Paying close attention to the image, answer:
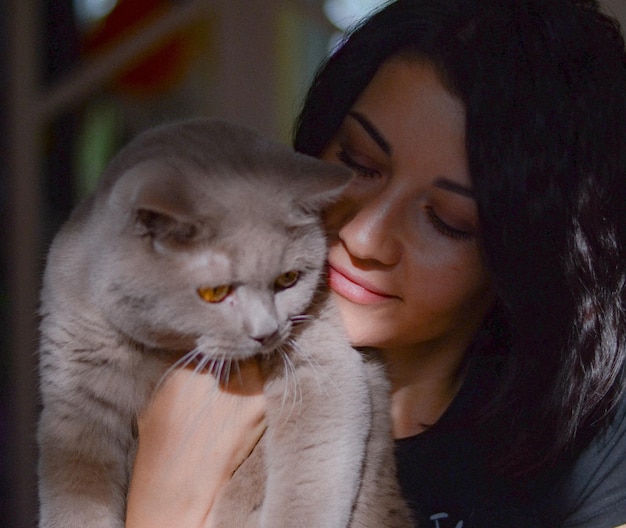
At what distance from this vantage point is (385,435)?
1.20 m

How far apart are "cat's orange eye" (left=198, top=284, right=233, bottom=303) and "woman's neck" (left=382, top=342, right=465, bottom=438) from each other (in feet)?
1.39

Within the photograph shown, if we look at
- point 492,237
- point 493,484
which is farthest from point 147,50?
point 493,484

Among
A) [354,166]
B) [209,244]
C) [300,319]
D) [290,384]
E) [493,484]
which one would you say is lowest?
[493,484]

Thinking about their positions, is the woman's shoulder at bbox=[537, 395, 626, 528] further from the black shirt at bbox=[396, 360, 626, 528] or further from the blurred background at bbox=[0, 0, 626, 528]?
the blurred background at bbox=[0, 0, 626, 528]

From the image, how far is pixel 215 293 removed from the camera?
1.06 metres

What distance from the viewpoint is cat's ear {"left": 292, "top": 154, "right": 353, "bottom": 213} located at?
108 cm

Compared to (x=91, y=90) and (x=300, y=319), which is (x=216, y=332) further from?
(x=91, y=90)

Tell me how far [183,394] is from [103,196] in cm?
36

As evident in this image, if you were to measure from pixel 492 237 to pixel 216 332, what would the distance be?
1.54 feet

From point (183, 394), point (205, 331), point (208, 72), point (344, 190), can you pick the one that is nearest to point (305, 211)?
point (344, 190)

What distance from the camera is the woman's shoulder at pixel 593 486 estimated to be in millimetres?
1181

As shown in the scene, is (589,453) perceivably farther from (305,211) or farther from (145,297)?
(145,297)

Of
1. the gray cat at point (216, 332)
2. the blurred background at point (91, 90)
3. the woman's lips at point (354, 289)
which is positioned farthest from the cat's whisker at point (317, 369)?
the blurred background at point (91, 90)

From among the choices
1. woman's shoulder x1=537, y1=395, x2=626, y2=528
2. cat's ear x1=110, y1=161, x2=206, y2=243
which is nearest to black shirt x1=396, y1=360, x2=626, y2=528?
woman's shoulder x1=537, y1=395, x2=626, y2=528
